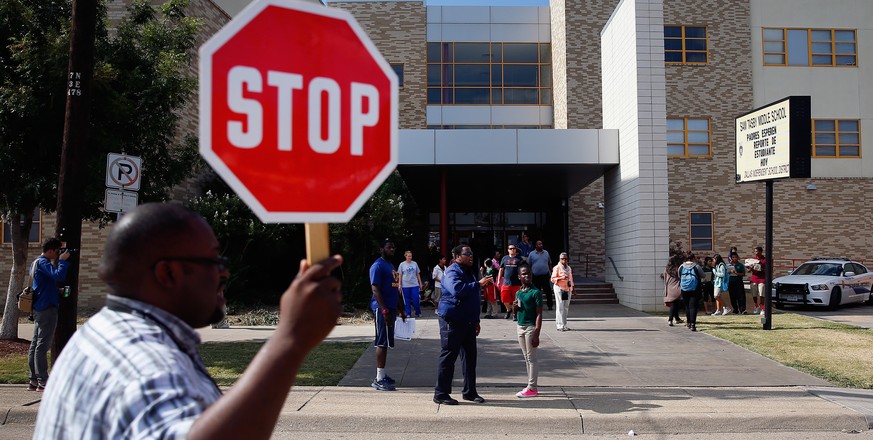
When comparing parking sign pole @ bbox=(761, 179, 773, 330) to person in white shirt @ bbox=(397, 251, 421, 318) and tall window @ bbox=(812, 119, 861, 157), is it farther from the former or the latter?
tall window @ bbox=(812, 119, 861, 157)

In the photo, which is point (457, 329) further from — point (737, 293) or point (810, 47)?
point (810, 47)

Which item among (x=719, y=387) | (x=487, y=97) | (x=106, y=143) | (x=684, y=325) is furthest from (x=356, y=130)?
(x=487, y=97)

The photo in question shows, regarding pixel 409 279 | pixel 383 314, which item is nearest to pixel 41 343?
pixel 383 314

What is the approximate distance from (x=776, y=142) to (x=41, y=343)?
45.8 ft

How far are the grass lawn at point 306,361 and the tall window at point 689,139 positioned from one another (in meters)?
19.4

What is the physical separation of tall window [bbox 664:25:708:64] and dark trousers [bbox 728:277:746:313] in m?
13.1

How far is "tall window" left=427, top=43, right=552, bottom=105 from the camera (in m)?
31.2

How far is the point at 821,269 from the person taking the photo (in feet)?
68.7

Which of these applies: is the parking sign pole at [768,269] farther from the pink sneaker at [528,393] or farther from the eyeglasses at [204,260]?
the eyeglasses at [204,260]

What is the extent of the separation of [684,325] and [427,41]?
1998 centimetres

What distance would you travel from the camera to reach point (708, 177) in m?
27.5

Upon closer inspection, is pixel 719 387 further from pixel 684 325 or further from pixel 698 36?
pixel 698 36

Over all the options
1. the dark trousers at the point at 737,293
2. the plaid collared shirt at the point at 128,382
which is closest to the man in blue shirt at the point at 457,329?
the plaid collared shirt at the point at 128,382

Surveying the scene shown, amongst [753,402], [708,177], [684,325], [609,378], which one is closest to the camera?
[753,402]
